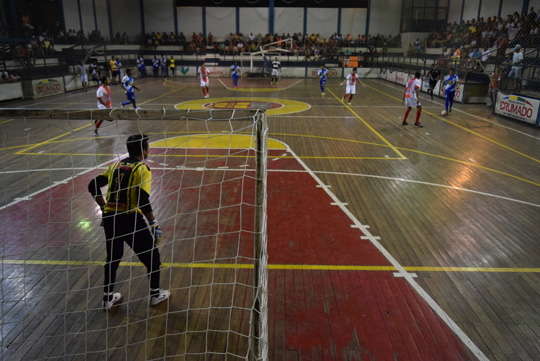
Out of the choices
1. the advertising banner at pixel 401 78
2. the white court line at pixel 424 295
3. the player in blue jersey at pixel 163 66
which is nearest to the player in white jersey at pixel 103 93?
the white court line at pixel 424 295

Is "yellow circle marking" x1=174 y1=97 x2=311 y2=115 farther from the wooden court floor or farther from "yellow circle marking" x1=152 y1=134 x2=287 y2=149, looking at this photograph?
"yellow circle marking" x1=152 y1=134 x2=287 y2=149

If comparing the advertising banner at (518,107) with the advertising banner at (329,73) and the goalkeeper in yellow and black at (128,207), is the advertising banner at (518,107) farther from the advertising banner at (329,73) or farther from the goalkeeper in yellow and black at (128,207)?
the advertising banner at (329,73)

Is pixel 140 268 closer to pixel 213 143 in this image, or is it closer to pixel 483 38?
pixel 213 143

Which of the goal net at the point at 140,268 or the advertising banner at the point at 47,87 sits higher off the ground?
the advertising banner at the point at 47,87

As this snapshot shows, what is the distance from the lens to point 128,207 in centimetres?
455

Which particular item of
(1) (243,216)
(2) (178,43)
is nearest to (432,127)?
(1) (243,216)

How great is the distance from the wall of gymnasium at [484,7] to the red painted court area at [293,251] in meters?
26.8

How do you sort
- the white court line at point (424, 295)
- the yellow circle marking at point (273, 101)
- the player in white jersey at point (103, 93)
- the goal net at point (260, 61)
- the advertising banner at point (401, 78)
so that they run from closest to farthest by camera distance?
the white court line at point (424, 295)
the player in white jersey at point (103, 93)
the yellow circle marking at point (273, 101)
the advertising banner at point (401, 78)
the goal net at point (260, 61)

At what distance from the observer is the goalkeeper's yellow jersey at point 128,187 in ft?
14.7

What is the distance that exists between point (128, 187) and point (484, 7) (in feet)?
116

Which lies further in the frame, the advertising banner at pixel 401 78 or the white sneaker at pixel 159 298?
the advertising banner at pixel 401 78

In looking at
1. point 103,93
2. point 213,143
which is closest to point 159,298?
point 213,143

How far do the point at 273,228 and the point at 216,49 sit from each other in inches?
1402

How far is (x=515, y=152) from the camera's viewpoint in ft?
38.6
